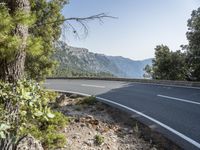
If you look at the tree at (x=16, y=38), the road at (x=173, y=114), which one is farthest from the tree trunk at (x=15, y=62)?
the road at (x=173, y=114)

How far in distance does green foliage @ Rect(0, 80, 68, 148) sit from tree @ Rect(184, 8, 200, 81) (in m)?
22.0

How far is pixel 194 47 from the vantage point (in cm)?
2767

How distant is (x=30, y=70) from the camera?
1472 cm

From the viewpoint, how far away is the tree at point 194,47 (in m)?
27.2

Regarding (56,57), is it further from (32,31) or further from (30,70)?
(32,31)

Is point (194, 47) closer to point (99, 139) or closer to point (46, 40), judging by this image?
point (46, 40)

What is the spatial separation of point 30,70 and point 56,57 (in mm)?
3195

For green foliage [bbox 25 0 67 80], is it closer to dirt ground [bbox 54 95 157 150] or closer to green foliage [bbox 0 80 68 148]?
dirt ground [bbox 54 95 157 150]

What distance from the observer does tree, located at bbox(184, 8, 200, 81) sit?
27.2 metres

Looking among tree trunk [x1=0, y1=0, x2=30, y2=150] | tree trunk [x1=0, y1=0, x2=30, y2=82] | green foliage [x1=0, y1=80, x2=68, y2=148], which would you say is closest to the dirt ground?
green foliage [x1=0, y1=80, x2=68, y2=148]

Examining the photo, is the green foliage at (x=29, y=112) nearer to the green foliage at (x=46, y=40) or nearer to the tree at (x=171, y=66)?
the green foliage at (x=46, y=40)

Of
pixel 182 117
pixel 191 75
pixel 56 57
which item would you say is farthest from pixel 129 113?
pixel 191 75

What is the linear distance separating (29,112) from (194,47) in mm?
25090

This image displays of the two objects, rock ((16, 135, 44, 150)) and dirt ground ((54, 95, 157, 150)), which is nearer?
rock ((16, 135, 44, 150))
